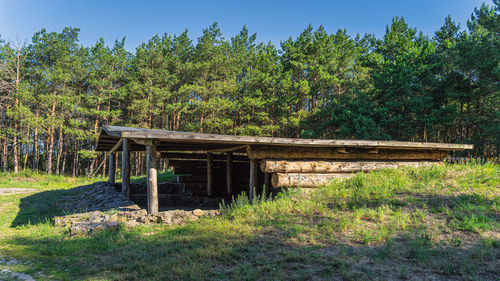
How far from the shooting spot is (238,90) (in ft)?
97.3

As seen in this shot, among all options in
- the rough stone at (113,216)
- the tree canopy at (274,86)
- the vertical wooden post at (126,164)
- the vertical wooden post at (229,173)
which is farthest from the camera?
the tree canopy at (274,86)

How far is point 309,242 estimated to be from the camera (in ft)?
15.9

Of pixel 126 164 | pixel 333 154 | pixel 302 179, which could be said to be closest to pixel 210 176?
pixel 126 164

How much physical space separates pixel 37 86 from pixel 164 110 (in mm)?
12991

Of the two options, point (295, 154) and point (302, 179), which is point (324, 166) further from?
point (295, 154)

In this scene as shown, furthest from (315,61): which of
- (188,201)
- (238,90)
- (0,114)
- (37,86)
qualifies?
(0,114)

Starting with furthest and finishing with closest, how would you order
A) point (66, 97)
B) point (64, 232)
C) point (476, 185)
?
1. point (66, 97)
2. point (476, 185)
3. point (64, 232)

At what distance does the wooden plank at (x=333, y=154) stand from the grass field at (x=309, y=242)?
1.42 m

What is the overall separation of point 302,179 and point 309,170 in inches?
15.2

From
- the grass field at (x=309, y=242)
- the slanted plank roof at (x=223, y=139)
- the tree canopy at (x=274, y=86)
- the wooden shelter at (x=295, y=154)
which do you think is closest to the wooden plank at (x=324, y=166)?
the wooden shelter at (x=295, y=154)

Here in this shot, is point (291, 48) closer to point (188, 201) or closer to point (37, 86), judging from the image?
point (188, 201)

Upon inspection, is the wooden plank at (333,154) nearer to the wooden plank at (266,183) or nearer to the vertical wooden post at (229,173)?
the wooden plank at (266,183)

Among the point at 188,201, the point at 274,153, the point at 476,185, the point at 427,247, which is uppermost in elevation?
the point at 274,153

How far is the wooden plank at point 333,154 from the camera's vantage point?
328 inches
